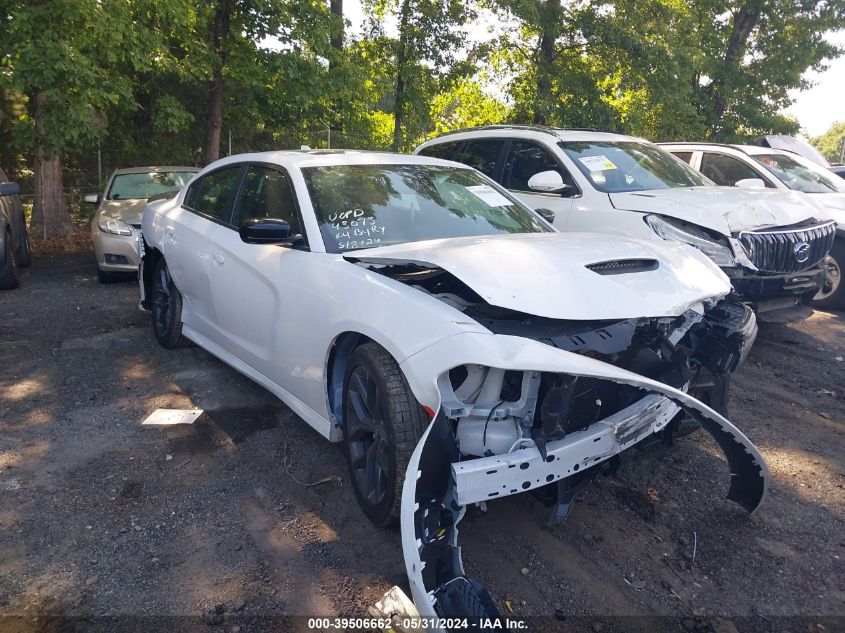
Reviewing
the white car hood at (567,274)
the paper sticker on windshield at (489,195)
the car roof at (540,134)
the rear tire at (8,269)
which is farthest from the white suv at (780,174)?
the rear tire at (8,269)

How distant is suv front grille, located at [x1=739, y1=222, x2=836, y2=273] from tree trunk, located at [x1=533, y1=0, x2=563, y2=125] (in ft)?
28.5

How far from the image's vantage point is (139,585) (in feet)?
8.75

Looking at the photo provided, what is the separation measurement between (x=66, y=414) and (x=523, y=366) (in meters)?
Answer: 3.43

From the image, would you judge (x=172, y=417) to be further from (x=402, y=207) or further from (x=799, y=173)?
(x=799, y=173)

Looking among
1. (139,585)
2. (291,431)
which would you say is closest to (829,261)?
(291,431)

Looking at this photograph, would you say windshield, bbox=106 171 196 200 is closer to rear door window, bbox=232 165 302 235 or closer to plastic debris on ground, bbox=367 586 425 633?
rear door window, bbox=232 165 302 235

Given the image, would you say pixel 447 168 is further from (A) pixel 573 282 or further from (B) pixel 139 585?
(B) pixel 139 585

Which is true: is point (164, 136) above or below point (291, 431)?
above

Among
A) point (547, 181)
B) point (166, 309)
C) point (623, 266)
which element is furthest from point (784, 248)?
point (166, 309)

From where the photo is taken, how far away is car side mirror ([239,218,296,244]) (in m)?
3.47

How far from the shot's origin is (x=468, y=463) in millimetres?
2412

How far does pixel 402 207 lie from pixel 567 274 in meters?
1.35

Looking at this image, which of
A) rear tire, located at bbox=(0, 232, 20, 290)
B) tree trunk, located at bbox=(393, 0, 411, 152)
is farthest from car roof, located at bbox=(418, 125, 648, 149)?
tree trunk, located at bbox=(393, 0, 411, 152)

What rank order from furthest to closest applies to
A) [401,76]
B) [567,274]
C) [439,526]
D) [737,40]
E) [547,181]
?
[737,40]
[401,76]
[547,181]
[567,274]
[439,526]
